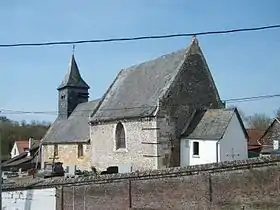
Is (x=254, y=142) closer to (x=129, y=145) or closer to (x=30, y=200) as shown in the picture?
(x=129, y=145)

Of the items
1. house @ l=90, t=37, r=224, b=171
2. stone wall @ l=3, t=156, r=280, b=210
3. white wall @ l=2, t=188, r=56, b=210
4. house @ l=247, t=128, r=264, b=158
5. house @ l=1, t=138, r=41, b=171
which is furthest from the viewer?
house @ l=1, t=138, r=41, b=171

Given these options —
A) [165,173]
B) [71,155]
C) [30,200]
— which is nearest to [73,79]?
[71,155]

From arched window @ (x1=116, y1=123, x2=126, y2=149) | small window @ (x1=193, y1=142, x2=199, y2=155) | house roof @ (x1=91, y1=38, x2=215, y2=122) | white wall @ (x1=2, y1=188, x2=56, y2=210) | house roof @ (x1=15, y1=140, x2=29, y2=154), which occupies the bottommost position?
white wall @ (x1=2, y1=188, x2=56, y2=210)

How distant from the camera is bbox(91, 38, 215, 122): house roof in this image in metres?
29.7

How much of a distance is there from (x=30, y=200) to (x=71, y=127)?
24.0 meters

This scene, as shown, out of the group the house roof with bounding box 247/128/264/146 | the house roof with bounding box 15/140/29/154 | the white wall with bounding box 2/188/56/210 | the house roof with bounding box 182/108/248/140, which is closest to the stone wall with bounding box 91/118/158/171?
the house roof with bounding box 182/108/248/140

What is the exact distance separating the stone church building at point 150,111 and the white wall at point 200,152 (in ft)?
1.51

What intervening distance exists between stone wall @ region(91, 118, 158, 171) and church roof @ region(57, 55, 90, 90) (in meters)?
11.6

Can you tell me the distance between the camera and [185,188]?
14688 mm

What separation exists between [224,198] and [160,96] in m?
15.4

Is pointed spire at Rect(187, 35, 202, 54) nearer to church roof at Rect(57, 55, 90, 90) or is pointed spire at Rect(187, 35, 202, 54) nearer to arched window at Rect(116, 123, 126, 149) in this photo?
arched window at Rect(116, 123, 126, 149)

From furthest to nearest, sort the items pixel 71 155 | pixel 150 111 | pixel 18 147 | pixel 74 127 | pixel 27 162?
pixel 18 147 < pixel 27 162 < pixel 74 127 < pixel 71 155 < pixel 150 111

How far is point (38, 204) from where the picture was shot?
1845 centimetres

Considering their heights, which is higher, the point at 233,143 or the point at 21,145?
the point at 21,145
